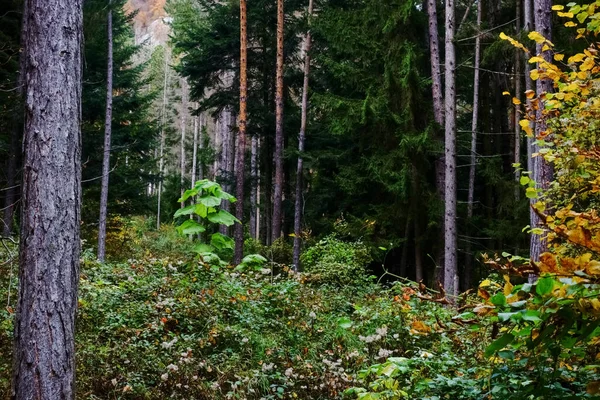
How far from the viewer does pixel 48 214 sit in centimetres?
383

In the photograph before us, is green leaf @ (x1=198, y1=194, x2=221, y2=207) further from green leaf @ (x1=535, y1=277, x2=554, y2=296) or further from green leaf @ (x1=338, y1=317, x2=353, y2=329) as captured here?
green leaf @ (x1=535, y1=277, x2=554, y2=296)

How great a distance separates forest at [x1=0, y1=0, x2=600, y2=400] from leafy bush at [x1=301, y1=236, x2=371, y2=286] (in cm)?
8

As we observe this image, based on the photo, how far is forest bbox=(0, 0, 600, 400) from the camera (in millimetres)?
2383

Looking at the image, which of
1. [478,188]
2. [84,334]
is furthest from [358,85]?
[84,334]

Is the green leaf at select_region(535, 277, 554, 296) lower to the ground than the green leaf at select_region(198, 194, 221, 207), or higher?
lower

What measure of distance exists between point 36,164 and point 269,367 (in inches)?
118

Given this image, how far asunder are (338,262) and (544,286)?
33.5 feet

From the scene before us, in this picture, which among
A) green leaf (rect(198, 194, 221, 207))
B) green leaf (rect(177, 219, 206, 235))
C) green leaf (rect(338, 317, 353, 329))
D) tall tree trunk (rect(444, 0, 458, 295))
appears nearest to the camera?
green leaf (rect(338, 317, 353, 329))

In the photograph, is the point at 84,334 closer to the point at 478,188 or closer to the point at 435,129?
the point at 435,129

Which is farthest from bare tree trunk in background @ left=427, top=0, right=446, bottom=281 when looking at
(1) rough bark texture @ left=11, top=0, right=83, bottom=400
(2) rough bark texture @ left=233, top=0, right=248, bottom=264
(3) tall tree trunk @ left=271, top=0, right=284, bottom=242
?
(1) rough bark texture @ left=11, top=0, right=83, bottom=400

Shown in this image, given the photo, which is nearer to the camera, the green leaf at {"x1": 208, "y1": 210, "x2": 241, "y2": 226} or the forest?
the forest

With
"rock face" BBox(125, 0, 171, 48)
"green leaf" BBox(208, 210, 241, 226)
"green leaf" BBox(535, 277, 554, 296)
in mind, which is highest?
"rock face" BBox(125, 0, 171, 48)

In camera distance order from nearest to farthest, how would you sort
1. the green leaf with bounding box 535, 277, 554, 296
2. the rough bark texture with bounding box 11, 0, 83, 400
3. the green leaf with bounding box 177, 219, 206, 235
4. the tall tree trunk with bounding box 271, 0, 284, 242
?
the green leaf with bounding box 535, 277, 554, 296
the rough bark texture with bounding box 11, 0, 83, 400
the green leaf with bounding box 177, 219, 206, 235
the tall tree trunk with bounding box 271, 0, 284, 242

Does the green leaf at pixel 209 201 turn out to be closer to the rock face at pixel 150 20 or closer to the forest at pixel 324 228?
the forest at pixel 324 228
